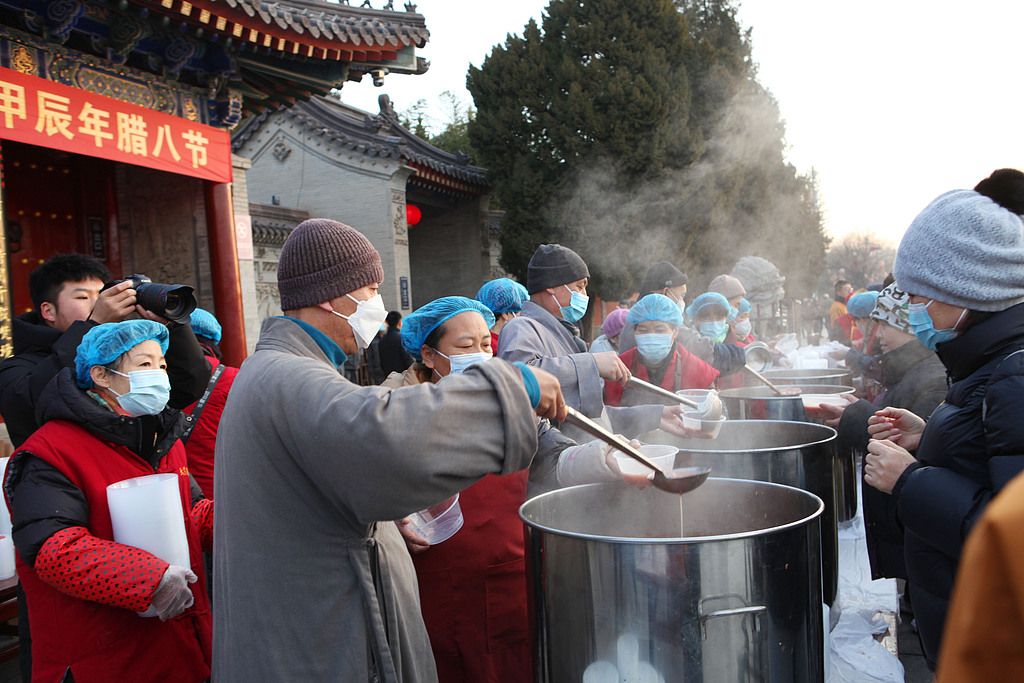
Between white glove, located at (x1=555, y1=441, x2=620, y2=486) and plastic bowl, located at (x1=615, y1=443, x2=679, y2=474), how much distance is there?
0.04m

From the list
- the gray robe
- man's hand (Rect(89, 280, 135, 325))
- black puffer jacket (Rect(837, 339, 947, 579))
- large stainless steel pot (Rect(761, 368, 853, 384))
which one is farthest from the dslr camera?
large stainless steel pot (Rect(761, 368, 853, 384))

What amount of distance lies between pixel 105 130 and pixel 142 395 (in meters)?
4.77

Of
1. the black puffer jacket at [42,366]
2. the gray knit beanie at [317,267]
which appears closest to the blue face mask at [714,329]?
the black puffer jacket at [42,366]

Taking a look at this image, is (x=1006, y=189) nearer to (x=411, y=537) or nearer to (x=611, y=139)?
(x=411, y=537)

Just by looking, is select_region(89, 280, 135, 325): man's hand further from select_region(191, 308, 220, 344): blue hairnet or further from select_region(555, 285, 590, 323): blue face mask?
select_region(555, 285, 590, 323): blue face mask

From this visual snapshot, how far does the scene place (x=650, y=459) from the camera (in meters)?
1.95

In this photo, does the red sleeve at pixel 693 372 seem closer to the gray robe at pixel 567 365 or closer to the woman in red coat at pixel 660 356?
the woman in red coat at pixel 660 356

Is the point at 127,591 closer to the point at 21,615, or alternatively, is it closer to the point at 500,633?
the point at 21,615

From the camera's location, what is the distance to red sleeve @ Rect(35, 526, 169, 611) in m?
1.94

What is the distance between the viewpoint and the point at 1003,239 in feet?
5.16

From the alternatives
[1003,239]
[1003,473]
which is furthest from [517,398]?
[1003,239]

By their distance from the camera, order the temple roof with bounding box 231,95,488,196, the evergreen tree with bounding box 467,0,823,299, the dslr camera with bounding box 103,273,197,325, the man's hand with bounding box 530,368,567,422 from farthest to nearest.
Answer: the evergreen tree with bounding box 467,0,823,299, the temple roof with bounding box 231,95,488,196, the dslr camera with bounding box 103,273,197,325, the man's hand with bounding box 530,368,567,422

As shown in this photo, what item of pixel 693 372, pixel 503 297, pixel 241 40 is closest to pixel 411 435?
pixel 503 297

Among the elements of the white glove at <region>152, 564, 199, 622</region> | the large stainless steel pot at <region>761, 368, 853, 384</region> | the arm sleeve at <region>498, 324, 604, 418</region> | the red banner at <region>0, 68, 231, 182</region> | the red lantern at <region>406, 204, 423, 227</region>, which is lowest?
the white glove at <region>152, 564, 199, 622</region>
